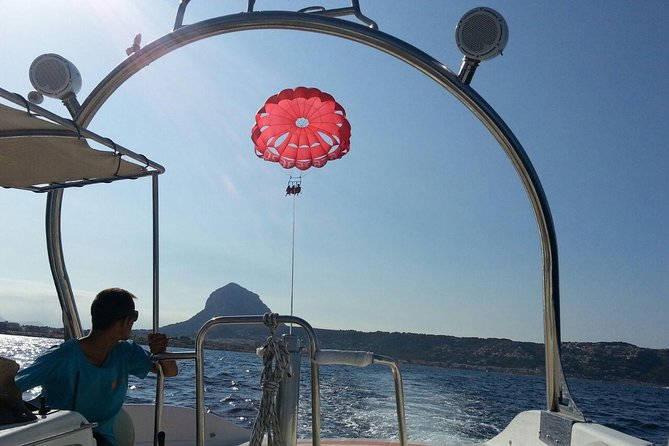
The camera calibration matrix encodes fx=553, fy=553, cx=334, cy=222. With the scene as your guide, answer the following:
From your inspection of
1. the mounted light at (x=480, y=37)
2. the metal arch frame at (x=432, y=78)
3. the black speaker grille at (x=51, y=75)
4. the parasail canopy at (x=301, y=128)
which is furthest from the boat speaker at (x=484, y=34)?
the black speaker grille at (x=51, y=75)

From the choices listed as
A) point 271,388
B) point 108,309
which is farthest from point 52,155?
point 271,388

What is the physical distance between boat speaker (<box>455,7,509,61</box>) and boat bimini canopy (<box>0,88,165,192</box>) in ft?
5.92

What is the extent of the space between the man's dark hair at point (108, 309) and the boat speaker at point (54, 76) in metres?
1.49

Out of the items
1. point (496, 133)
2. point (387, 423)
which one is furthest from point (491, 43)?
point (387, 423)

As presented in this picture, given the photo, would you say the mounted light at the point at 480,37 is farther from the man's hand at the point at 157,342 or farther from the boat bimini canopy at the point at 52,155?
the man's hand at the point at 157,342

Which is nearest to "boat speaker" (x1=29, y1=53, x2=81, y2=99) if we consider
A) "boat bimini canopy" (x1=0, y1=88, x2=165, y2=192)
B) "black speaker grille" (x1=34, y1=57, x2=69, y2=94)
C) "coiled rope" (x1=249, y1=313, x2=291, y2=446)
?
"black speaker grille" (x1=34, y1=57, x2=69, y2=94)

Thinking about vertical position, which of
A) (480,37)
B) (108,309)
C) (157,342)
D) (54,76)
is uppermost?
(480,37)

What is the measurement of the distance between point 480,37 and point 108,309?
2310 millimetres

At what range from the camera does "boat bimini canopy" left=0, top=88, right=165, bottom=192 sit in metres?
2.21

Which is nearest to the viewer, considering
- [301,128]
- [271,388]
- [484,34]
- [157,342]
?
[271,388]

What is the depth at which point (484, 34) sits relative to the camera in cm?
300

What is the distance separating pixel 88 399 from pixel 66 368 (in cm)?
15

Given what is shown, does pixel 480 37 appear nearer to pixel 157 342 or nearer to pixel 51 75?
pixel 157 342

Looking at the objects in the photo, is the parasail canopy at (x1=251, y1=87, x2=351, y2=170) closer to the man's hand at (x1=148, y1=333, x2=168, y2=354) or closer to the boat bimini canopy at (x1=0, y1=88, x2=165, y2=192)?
the boat bimini canopy at (x1=0, y1=88, x2=165, y2=192)
